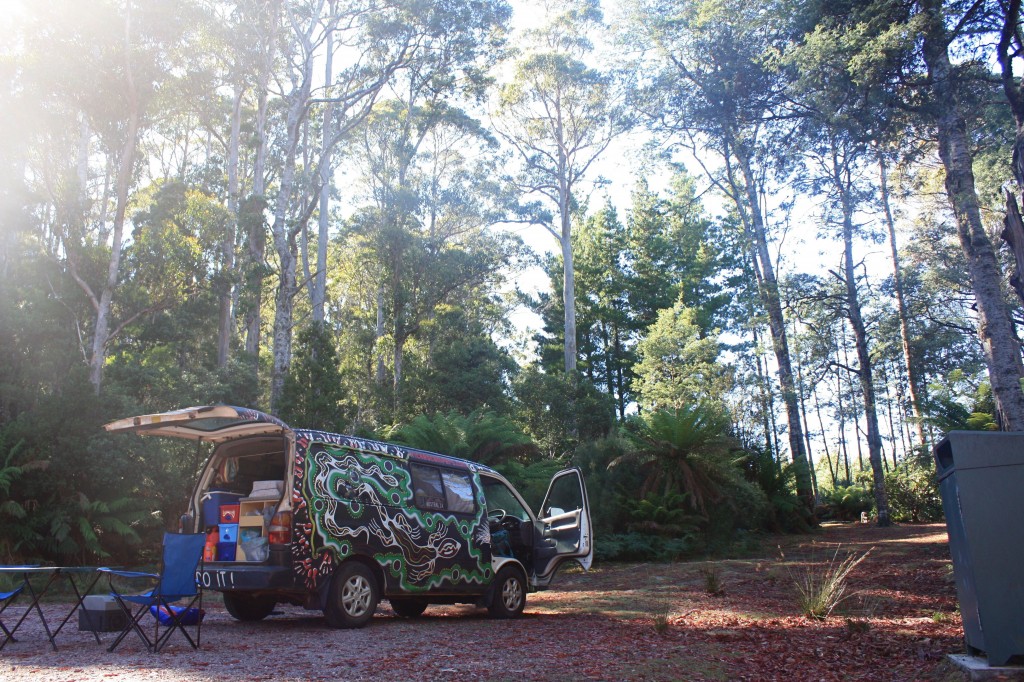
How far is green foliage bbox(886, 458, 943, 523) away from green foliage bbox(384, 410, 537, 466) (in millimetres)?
15603

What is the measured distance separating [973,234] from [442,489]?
31.9ft

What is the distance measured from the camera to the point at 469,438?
17406mm

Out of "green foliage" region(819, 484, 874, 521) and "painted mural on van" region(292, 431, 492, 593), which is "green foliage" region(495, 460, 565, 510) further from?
"green foliage" region(819, 484, 874, 521)

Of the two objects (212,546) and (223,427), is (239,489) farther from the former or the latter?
(223,427)

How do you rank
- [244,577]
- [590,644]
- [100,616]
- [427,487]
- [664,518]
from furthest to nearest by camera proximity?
1. [664,518]
2. [427,487]
3. [244,577]
4. [590,644]
5. [100,616]

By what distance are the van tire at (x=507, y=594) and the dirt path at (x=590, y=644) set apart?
196mm

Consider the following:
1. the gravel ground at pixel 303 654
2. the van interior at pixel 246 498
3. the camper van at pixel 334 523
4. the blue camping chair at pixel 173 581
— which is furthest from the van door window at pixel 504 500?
the blue camping chair at pixel 173 581

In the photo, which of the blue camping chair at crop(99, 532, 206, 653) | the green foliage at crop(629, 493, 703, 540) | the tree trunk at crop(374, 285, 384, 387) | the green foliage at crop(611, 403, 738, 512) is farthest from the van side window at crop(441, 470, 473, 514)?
the tree trunk at crop(374, 285, 384, 387)

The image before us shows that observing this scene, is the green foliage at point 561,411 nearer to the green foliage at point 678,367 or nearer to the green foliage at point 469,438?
the green foliage at point 678,367

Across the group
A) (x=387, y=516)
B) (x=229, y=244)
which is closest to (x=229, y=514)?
(x=387, y=516)

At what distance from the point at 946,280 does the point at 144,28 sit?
28.2m

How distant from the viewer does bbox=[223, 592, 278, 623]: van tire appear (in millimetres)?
7930

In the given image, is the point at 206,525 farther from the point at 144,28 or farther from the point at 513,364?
the point at 513,364

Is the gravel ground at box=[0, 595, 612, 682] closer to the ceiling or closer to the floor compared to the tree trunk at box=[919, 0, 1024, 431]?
closer to the floor
